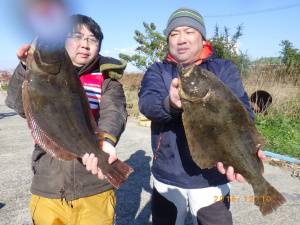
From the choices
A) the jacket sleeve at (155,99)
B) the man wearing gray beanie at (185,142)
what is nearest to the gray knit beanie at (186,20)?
the man wearing gray beanie at (185,142)

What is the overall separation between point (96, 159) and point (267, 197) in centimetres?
146

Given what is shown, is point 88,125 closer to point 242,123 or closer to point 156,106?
point 156,106

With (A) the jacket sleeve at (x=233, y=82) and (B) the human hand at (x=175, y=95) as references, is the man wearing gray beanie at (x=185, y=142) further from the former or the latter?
(B) the human hand at (x=175, y=95)

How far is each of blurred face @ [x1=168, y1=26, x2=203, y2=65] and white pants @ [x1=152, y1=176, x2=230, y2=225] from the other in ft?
3.87

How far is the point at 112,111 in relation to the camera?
316cm

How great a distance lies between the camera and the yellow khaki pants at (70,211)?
10.4 feet

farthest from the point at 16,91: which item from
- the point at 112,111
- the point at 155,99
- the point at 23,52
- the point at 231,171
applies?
the point at 231,171

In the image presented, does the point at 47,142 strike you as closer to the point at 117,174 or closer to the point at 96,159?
the point at 96,159

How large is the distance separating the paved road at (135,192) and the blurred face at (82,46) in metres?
2.91

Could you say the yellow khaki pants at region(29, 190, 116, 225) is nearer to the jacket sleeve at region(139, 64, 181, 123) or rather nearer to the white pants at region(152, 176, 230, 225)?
the white pants at region(152, 176, 230, 225)

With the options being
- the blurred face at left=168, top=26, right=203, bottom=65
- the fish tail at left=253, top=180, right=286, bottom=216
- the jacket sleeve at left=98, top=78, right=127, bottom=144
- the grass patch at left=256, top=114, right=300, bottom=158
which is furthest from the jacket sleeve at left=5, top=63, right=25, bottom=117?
the grass patch at left=256, top=114, right=300, bottom=158

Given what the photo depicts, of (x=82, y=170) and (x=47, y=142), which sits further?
(x=82, y=170)

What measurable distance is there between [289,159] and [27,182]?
18.0 feet

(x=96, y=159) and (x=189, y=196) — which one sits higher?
(x=96, y=159)
